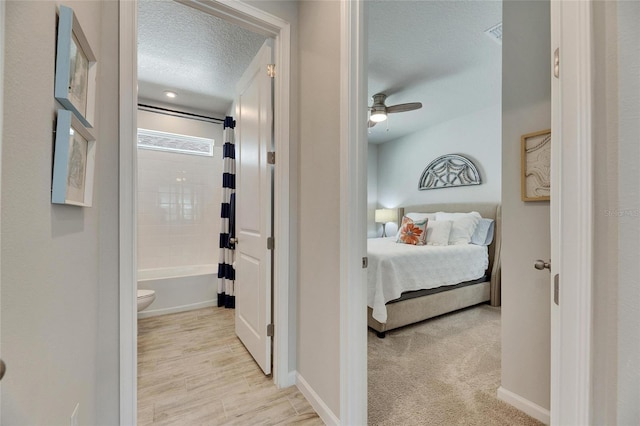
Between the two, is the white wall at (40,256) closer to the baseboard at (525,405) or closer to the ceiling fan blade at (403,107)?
the baseboard at (525,405)

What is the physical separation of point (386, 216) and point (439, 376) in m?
3.56

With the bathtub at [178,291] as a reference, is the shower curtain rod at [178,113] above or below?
above

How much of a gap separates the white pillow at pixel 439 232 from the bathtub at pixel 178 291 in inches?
115

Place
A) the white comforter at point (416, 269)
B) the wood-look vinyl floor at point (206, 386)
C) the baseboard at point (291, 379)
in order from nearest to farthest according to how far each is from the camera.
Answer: the wood-look vinyl floor at point (206, 386), the baseboard at point (291, 379), the white comforter at point (416, 269)

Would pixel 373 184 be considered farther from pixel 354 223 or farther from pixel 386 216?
pixel 354 223

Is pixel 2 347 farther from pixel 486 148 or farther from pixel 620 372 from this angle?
pixel 486 148

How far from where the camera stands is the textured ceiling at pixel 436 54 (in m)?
2.02

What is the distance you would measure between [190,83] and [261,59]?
5.31ft

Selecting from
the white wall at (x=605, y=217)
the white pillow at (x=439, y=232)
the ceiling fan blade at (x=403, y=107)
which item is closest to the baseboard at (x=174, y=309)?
the white pillow at (x=439, y=232)

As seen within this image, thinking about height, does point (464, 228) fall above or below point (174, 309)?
above

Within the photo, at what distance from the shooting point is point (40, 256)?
70 cm

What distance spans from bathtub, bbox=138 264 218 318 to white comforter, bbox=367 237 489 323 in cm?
205

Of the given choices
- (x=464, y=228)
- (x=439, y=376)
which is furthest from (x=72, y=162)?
(x=464, y=228)

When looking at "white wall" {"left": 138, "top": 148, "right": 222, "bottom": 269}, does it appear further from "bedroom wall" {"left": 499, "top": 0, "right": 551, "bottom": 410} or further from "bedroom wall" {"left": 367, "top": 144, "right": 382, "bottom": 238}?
"bedroom wall" {"left": 499, "top": 0, "right": 551, "bottom": 410}
